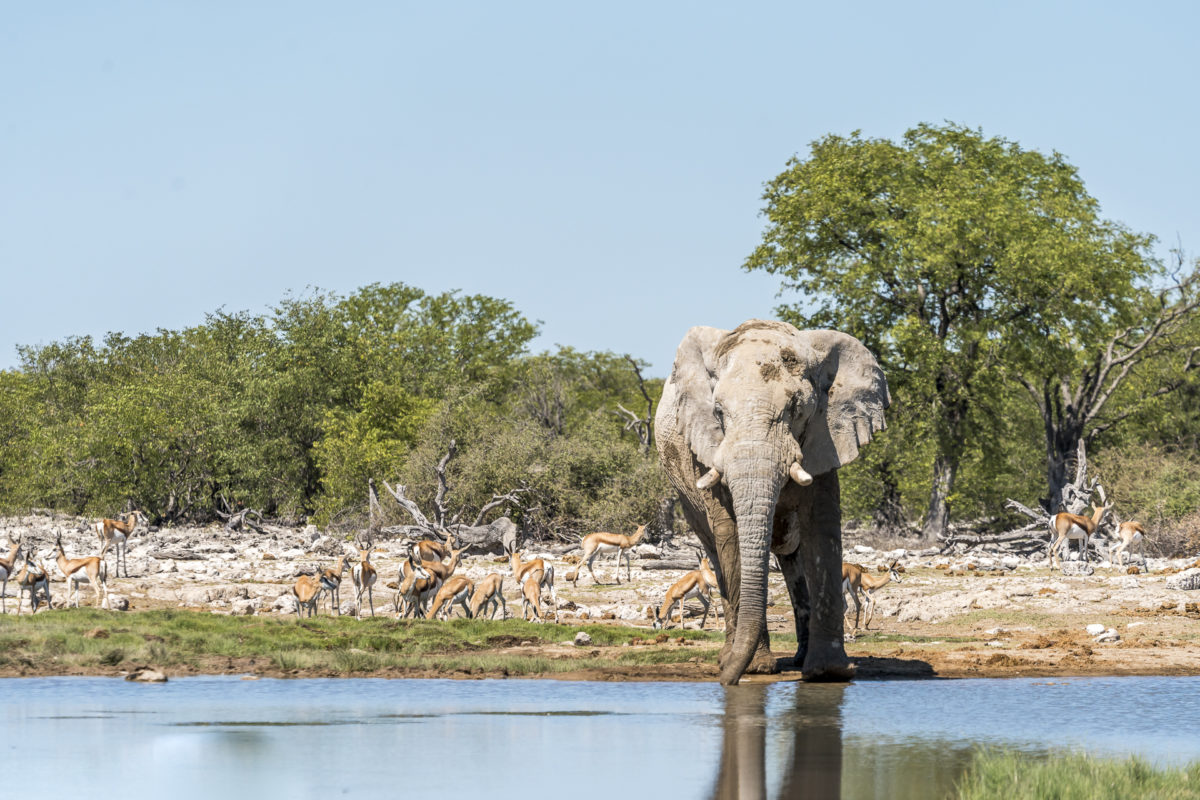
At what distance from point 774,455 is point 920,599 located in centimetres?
Answer: 1100

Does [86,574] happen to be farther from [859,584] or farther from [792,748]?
[792,748]

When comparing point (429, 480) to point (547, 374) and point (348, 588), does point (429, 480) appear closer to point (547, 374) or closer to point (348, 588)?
point (348, 588)

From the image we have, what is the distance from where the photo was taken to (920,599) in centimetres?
2253

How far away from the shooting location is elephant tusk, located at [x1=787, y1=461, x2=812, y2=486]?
12.4m

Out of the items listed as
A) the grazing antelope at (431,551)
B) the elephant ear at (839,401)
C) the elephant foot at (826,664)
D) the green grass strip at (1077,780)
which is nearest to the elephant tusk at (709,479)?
the elephant ear at (839,401)

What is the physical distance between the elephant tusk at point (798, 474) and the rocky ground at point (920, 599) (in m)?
3.30

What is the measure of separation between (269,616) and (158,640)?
12.0ft

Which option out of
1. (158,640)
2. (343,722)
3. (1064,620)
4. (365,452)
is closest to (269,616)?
(158,640)

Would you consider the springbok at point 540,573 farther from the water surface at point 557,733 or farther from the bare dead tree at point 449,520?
the bare dead tree at point 449,520

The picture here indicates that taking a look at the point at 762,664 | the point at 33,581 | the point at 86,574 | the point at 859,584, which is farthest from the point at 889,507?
the point at 762,664

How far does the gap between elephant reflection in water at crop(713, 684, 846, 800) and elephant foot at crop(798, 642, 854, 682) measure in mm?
617

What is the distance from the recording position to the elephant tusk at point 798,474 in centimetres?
1235

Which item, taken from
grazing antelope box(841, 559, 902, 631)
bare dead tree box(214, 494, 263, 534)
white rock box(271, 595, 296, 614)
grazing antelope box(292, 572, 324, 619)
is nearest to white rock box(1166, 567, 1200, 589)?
grazing antelope box(841, 559, 902, 631)

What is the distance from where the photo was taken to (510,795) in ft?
27.6
